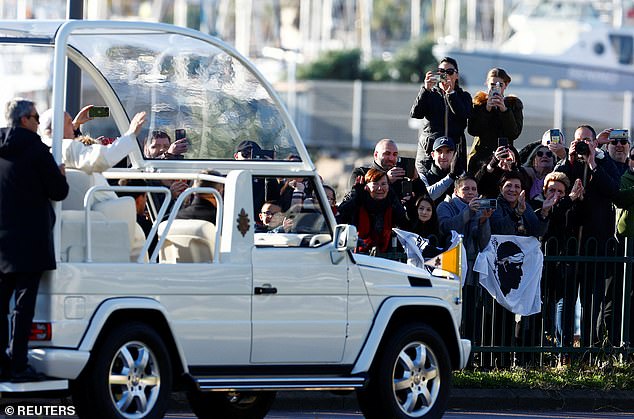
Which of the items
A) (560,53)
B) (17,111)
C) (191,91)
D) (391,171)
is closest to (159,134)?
(191,91)

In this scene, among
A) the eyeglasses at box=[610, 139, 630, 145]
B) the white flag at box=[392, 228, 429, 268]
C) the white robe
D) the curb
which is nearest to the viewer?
the white robe

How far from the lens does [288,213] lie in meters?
10.3

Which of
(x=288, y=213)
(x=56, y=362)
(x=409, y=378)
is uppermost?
(x=288, y=213)

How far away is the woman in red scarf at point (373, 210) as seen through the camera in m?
12.9

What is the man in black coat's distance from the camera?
28.3 ft

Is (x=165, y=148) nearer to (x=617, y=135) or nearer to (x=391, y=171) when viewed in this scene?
(x=391, y=171)

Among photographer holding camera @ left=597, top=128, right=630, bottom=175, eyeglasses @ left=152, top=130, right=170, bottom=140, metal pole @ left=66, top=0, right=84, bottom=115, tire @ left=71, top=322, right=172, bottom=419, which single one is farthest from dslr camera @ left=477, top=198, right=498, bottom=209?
tire @ left=71, top=322, right=172, bottom=419

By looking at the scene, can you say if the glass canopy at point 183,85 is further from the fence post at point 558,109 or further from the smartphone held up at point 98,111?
the fence post at point 558,109

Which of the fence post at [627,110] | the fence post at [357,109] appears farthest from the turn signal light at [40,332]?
the fence post at [357,109]

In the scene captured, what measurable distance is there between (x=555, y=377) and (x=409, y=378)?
10.8 feet

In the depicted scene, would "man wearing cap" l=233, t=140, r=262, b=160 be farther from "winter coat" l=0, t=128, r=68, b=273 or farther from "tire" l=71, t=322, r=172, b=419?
"winter coat" l=0, t=128, r=68, b=273

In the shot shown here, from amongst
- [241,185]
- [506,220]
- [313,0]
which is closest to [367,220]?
[506,220]

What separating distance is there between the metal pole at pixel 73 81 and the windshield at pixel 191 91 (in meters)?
1.42

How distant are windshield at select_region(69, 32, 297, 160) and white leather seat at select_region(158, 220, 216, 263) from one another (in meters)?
0.84
